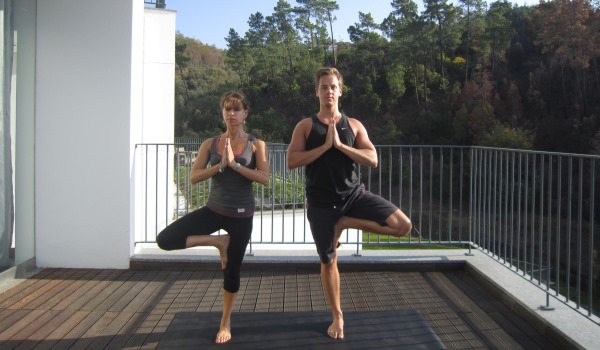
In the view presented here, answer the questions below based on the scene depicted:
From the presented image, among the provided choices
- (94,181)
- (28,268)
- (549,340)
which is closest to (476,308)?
(549,340)

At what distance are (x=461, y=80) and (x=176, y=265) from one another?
36.2 m

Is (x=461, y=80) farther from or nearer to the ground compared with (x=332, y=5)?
nearer to the ground

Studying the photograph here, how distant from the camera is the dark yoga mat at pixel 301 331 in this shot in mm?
2475

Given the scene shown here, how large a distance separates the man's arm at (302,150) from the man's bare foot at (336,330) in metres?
0.84

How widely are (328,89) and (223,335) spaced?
1.37 meters

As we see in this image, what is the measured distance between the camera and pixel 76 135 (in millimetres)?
4035

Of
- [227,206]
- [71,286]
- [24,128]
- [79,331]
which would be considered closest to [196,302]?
[79,331]

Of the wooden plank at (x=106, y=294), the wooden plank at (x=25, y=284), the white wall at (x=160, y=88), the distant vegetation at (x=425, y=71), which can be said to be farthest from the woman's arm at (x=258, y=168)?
the distant vegetation at (x=425, y=71)

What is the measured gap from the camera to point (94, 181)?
4.06m

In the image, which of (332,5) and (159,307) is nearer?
(159,307)

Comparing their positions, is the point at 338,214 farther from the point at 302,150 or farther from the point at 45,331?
the point at 45,331

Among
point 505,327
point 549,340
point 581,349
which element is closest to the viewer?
point 581,349

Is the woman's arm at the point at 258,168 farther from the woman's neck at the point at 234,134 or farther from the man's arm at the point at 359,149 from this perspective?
the man's arm at the point at 359,149

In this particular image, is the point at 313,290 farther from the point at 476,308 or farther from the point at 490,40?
the point at 490,40
